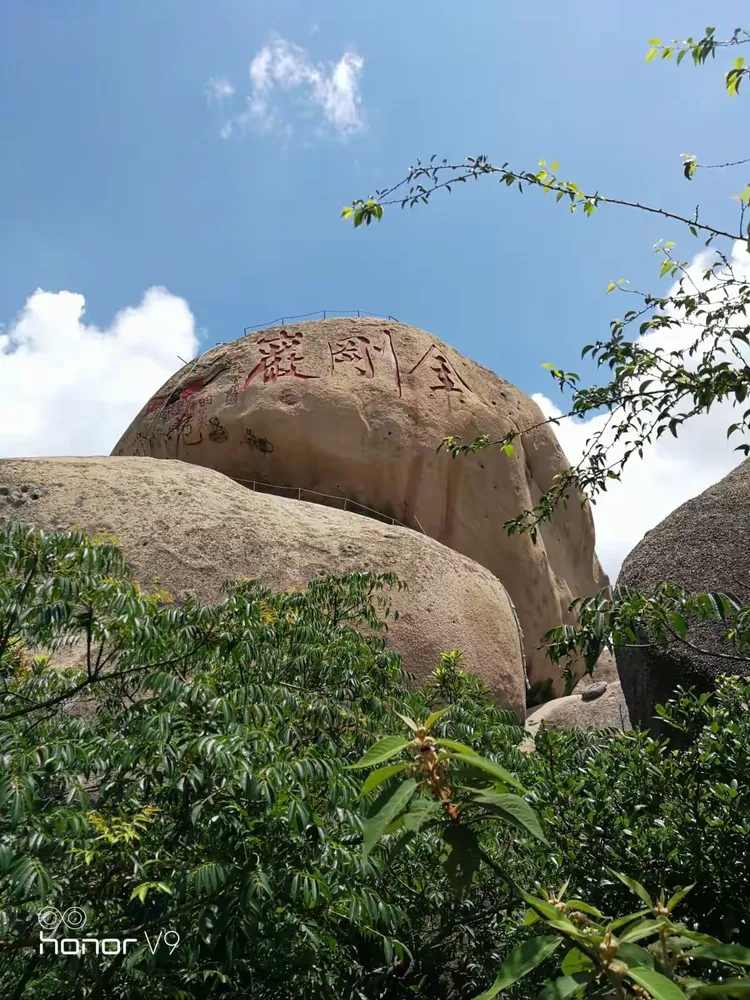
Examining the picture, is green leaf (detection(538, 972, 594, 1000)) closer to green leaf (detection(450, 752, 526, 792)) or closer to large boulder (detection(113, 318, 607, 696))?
green leaf (detection(450, 752, 526, 792))

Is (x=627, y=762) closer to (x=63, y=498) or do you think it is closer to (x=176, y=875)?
(x=176, y=875)

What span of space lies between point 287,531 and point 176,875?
16.8ft

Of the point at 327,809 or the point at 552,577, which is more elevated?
the point at 552,577

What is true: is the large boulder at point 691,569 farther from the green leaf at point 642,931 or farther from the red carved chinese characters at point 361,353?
the red carved chinese characters at point 361,353

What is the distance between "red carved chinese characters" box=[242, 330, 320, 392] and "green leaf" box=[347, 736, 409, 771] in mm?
9181

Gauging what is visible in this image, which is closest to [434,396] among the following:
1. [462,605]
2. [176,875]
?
[462,605]

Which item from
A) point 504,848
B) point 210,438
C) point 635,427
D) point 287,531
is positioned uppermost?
point 210,438

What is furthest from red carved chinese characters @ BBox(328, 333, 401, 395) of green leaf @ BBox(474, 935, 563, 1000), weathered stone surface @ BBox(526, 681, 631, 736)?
green leaf @ BBox(474, 935, 563, 1000)

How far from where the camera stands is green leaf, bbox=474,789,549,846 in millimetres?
1121

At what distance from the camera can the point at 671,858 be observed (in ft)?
8.73

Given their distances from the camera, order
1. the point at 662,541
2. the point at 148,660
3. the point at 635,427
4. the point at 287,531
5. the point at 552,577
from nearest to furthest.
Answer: the point at 148,660 < the point at 635,427 < the point at 662,541 < the point at 287,531 < the point at 552,577

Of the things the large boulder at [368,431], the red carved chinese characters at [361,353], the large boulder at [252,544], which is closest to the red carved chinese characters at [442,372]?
the large boulder at [368,431]

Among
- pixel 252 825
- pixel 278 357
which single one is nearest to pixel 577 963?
pixel 252 825

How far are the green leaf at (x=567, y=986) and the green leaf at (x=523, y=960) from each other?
33 millimetres
